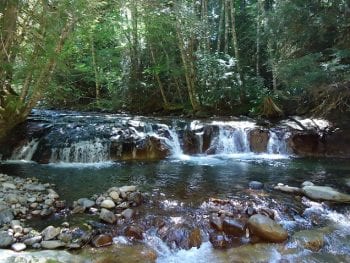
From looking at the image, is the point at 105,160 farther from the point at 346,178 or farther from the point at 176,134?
the point at 346,178

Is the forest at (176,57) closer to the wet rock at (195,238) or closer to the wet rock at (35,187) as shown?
the wet rock at (35,187)

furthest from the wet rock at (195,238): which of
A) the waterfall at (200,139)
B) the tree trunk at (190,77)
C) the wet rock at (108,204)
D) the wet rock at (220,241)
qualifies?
the tree trunk at (190,77)

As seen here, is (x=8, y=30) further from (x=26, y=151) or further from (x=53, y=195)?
(x=26, y=151)

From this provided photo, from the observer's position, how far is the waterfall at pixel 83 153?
959 cm

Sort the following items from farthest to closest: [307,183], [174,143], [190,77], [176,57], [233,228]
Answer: [176,57] < [190,77] < [174,143] < [307,183] < [233,228]

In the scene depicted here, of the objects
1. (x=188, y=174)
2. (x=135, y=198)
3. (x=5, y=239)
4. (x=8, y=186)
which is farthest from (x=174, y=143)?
(x=5, y=239)

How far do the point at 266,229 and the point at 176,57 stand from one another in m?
11.0

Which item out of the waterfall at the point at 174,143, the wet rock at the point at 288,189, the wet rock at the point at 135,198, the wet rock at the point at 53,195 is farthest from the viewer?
the waterfall at the point at 174,143

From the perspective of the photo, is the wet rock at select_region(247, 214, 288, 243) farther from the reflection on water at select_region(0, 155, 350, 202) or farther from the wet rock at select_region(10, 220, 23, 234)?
the wet rock at select_region(10, 220, 23, 234)

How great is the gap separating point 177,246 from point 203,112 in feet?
31.1

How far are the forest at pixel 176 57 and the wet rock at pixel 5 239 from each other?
3.97 meters

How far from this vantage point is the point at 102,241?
4.71m

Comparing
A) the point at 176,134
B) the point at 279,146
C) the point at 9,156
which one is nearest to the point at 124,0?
the point at 176,134

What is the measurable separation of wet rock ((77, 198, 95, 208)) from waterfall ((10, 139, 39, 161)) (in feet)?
14.5
